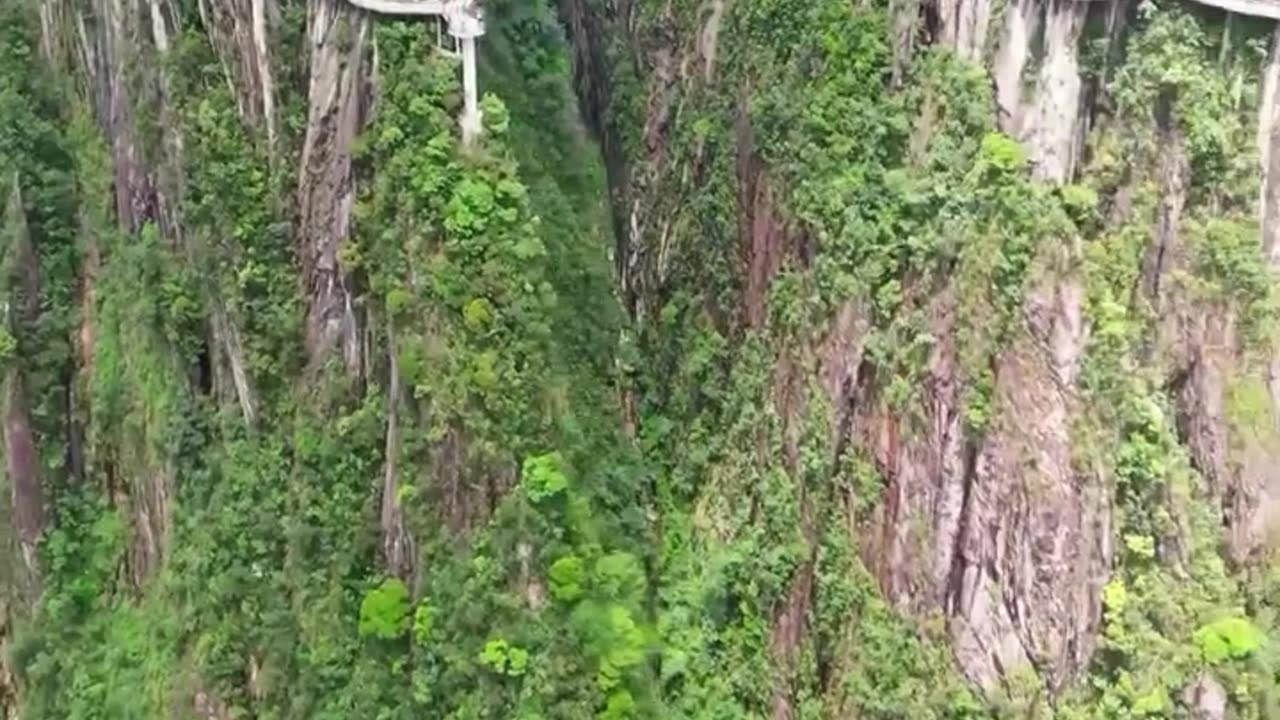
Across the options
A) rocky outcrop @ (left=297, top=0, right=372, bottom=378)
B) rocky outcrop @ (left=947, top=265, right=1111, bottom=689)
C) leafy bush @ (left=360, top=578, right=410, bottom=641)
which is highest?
rocky outcrop @ (left=297, top=0, right=372, bottom=378)

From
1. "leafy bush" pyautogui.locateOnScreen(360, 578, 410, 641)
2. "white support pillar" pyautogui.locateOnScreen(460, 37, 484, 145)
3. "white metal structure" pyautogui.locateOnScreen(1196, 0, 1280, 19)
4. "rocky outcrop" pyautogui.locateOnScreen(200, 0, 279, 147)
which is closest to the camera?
"white metal structure" pyautogui.locateOnScreen(1196, 0, 1280, 19)

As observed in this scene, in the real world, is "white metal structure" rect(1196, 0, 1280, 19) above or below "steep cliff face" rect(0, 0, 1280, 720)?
above

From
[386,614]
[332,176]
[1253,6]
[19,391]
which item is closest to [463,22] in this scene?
[332,176]

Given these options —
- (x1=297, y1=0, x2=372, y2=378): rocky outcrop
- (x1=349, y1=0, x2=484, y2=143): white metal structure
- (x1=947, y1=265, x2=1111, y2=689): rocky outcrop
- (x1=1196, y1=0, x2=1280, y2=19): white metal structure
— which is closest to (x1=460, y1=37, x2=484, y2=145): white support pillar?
(x1=349, y1=0, x2=484, y2=143): white metal structure

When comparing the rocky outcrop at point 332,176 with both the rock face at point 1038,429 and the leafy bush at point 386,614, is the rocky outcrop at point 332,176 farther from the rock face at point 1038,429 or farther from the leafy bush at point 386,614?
the rock face at point 1038,429

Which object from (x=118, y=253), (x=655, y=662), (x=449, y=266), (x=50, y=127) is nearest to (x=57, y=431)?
(x=118, y=253)

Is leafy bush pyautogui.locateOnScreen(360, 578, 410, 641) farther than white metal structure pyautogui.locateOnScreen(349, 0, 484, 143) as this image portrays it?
Yes

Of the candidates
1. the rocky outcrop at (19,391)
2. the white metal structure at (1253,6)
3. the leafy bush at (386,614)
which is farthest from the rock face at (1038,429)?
the rocky outcrop at (19,391)

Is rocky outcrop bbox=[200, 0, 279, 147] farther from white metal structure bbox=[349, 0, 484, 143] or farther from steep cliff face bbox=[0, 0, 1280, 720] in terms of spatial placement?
white metal structure bbox=[349, 0, 484, 143]

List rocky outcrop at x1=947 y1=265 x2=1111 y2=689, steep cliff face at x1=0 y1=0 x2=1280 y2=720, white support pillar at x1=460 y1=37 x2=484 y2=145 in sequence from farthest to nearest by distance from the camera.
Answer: white support pillar at x1=460 y1=37 x2=484 y2=145
rocky outcrop at x1=947 y1=265 x2=1111 y2=689
steep cliff face at x1=0 y1=0 x2=1280 y2=720
